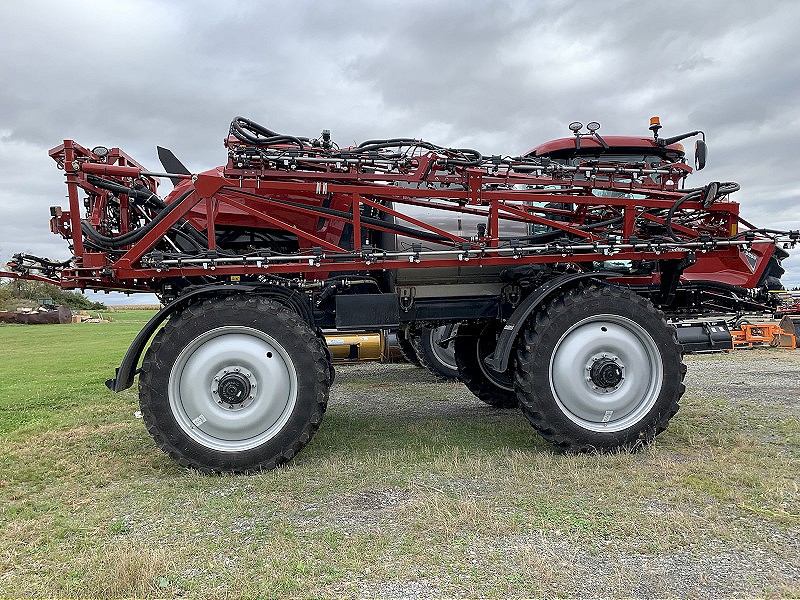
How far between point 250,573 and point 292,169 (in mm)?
3025

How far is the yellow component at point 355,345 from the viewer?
1009 centimetres

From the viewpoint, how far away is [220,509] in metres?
3.71

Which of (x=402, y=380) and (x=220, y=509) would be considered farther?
(x=402, y=380)

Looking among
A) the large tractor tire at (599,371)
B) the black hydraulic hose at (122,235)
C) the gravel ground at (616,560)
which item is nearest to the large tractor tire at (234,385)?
the black hydraulic hose at (122,235)

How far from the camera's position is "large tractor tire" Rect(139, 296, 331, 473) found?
4.43m

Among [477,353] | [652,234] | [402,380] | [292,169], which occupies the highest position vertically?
[292,169]

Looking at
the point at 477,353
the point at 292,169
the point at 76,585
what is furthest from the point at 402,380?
the point at 76,585

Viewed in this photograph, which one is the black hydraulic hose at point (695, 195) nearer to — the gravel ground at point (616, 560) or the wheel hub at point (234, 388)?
the gravel ground at point (616, 560)

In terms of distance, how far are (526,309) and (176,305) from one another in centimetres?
270

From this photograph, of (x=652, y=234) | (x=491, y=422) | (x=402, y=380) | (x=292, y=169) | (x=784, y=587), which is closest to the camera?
(x=784, y=587)

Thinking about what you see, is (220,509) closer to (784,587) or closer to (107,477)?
(107,477)

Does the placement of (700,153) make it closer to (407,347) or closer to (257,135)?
(257,135)

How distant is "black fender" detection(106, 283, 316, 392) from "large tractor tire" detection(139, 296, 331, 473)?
9 cm

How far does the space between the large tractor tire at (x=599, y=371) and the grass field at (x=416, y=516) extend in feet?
0.76
